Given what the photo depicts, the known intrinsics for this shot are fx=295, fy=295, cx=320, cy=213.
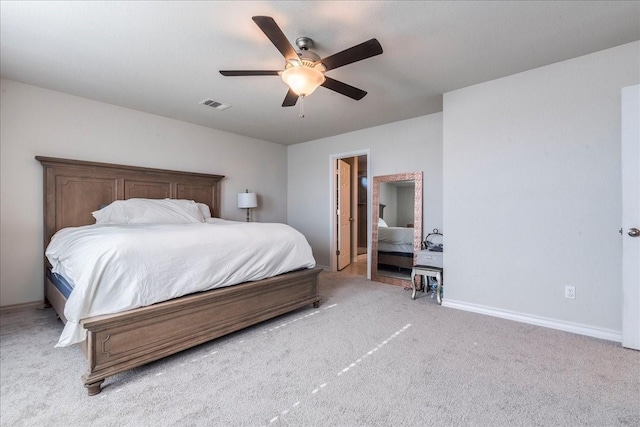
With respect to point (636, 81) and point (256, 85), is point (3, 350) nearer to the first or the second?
point (256, 85)

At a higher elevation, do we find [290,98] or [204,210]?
[290,98]

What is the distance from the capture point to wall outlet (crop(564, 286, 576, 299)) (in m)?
2.61

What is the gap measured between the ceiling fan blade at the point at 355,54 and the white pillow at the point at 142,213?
2577 mm

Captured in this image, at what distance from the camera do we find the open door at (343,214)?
210 inches

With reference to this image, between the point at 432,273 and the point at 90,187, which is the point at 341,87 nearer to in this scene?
the point at 432,273

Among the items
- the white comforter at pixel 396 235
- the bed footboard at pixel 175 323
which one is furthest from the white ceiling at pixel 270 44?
the bed footboard at pixel 175 323

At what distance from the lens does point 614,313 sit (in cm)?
244

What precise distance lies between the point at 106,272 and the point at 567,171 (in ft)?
12.1

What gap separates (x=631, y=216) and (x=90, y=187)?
529 centimetres

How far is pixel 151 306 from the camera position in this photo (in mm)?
1958

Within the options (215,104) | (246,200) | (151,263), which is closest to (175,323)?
(151,263)

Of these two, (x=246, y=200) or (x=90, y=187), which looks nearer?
(x=90, y=187)

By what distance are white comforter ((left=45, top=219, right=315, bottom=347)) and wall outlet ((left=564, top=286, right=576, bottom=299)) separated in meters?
2.60

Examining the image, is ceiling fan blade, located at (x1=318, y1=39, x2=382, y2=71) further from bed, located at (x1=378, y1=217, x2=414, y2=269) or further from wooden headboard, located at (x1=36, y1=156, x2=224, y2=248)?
wooden headboard, located at (x1=36, y1=156, x2=224, y2=248)
